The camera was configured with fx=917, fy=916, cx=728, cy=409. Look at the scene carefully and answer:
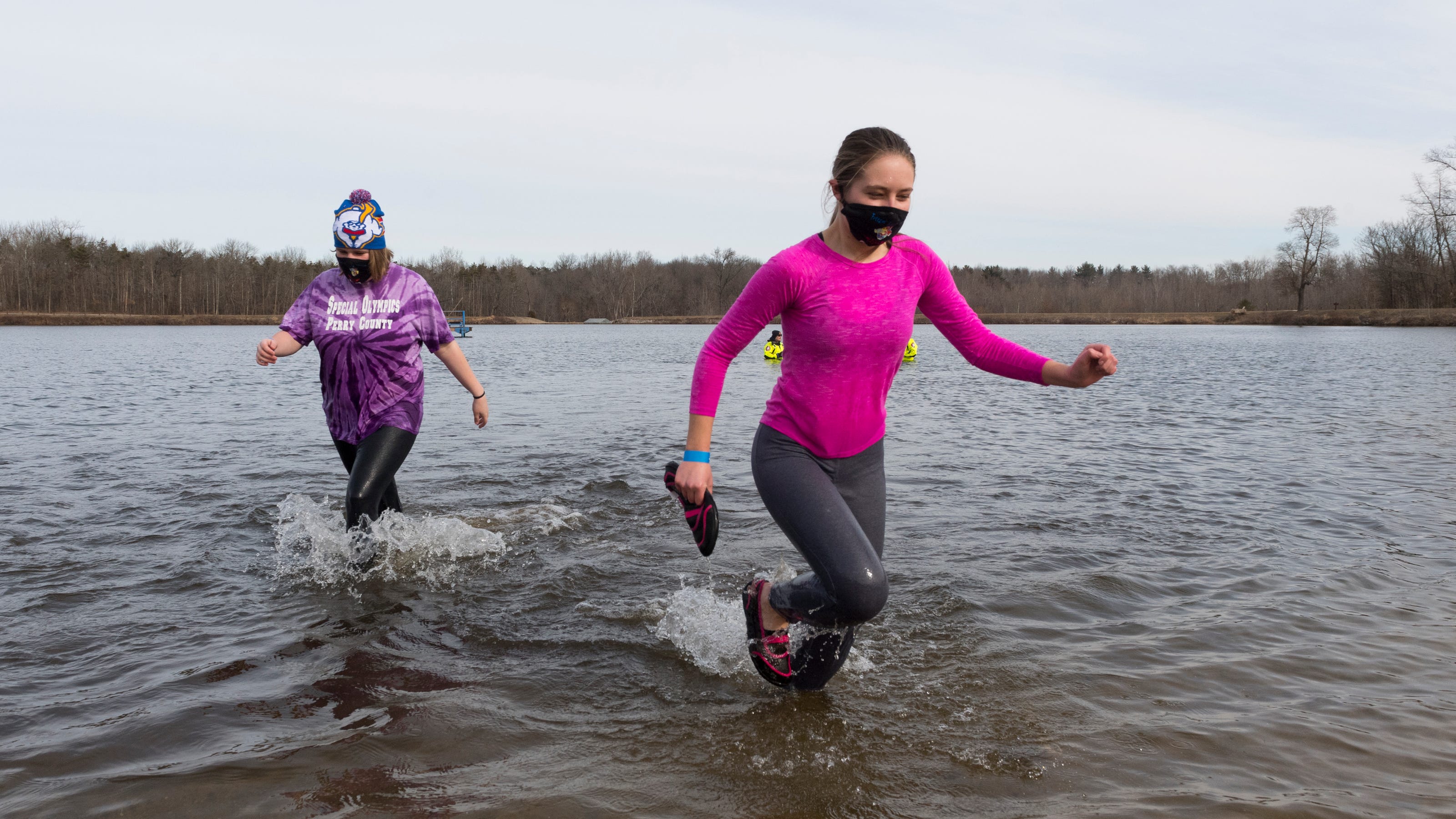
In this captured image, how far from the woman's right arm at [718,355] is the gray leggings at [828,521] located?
0.31 meters

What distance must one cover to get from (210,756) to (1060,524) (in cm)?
657

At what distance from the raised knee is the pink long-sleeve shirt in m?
0.50

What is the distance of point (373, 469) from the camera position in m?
5.46

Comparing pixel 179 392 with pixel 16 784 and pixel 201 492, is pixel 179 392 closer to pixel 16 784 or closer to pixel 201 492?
pixel 201 492

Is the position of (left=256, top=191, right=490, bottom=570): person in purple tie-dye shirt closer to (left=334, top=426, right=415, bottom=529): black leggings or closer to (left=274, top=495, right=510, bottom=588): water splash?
(left=334, top=426, right=415, bottom=529): black leggings

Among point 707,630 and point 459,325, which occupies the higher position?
point 459,325

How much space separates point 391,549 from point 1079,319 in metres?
110

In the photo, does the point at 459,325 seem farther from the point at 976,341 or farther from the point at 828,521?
the point at 828,521

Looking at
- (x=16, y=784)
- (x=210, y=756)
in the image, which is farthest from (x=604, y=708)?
(x=16, y=784)

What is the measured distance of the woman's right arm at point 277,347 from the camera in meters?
5.21

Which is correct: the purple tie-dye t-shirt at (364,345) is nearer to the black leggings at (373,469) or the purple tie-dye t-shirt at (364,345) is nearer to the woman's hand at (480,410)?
the black leggings at (373,469)

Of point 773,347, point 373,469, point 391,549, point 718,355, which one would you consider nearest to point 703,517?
point 718,355

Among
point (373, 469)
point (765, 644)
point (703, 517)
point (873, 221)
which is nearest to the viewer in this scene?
point (873, 221)

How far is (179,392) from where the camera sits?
2075 cm
